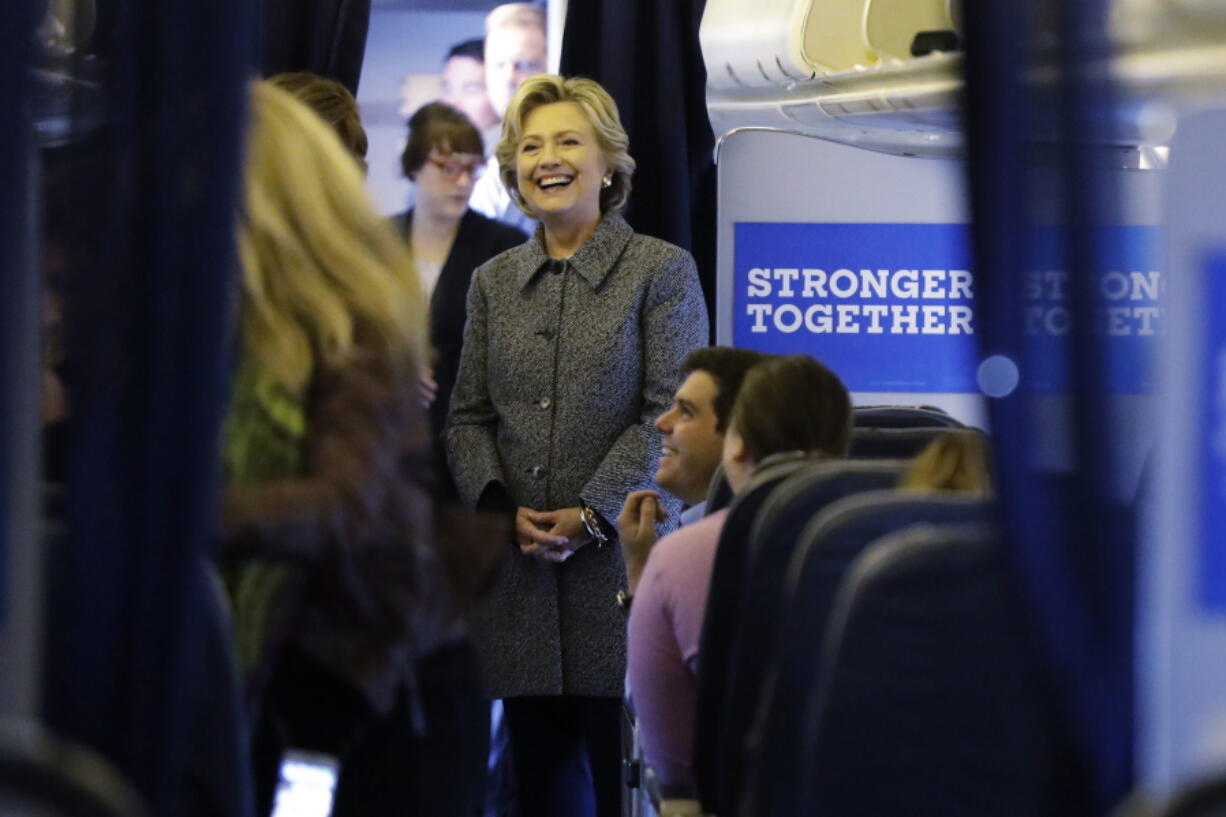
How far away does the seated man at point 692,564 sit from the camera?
2.61 meters

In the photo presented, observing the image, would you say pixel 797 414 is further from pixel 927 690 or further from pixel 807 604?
pixel 927 690

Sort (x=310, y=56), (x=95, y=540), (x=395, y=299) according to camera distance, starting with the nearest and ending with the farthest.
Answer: (x=95, y=540), (x=395, y=299), (x=310, y=56)

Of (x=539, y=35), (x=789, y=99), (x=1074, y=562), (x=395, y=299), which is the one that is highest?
(x=539, y=35)

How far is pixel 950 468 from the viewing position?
2203mm

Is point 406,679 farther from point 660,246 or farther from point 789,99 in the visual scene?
point 789,99

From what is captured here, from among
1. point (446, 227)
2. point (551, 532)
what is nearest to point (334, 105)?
point (551, 532)

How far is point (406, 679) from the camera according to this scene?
207 cm

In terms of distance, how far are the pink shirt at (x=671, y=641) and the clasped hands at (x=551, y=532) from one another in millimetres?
768

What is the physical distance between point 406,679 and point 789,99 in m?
2.26

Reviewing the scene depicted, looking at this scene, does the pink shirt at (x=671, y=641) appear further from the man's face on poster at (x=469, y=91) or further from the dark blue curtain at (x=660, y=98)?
the man's face on poster at (x=469, y=91)

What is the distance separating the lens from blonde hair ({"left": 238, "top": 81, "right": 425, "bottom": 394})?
1.95 m

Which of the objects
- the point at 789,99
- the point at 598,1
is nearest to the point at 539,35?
the point at 598,1

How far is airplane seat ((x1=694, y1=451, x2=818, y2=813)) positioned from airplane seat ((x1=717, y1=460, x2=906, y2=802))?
0.10 feet

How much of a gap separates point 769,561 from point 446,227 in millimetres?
2629
